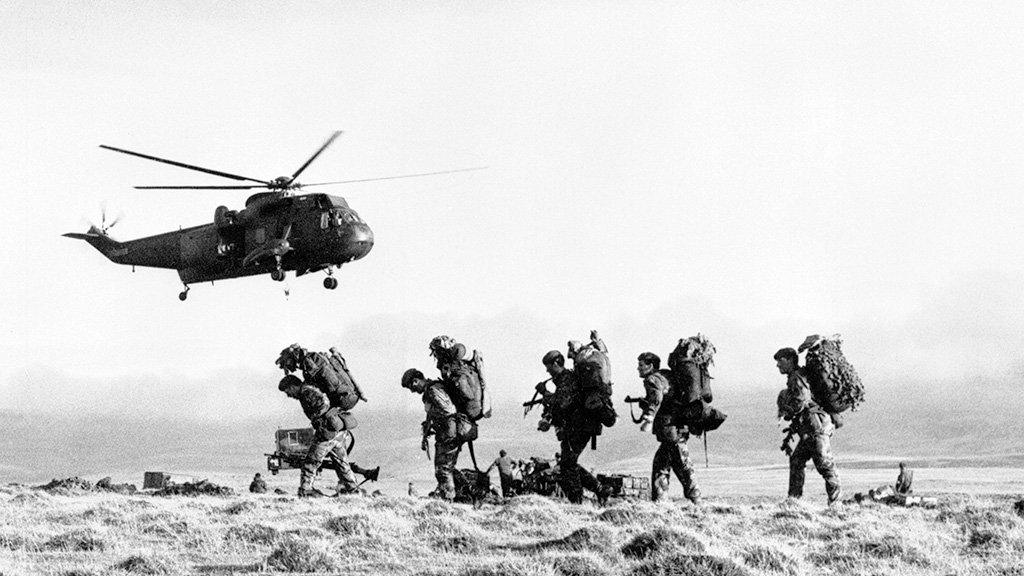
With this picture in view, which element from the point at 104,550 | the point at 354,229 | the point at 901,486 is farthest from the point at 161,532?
the point at 354,229

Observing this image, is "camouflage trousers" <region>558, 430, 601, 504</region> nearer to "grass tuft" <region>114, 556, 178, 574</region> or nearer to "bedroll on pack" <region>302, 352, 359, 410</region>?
"bedroll on pack" <region>302, 352, 359, 410</region>

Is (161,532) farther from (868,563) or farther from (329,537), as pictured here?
A: (868,563)

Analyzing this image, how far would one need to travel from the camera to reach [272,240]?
132 ft

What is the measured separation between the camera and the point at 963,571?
503 inches

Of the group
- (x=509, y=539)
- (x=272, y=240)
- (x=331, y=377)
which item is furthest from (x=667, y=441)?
(x=272, y=240)

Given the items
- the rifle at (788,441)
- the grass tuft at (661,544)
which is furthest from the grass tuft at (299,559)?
the rifle at (788,441)

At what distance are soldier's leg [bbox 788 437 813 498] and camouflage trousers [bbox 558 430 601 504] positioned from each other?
125 inches

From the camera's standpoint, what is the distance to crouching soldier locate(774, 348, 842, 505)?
19875mm

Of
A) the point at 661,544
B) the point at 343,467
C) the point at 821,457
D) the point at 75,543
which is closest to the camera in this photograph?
the point at 661,544

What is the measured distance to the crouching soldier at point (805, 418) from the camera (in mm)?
19875

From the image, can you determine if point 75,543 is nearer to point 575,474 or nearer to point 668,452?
point 575,474

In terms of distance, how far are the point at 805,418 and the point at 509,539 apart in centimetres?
641

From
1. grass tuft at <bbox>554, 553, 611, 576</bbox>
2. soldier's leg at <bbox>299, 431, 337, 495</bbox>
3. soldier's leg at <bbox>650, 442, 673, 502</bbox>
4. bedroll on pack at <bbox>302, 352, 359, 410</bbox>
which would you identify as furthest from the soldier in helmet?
grass tuft at <bbox>554, 553, 611, 576</bbox>

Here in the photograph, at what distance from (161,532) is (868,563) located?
8378 millimetres
